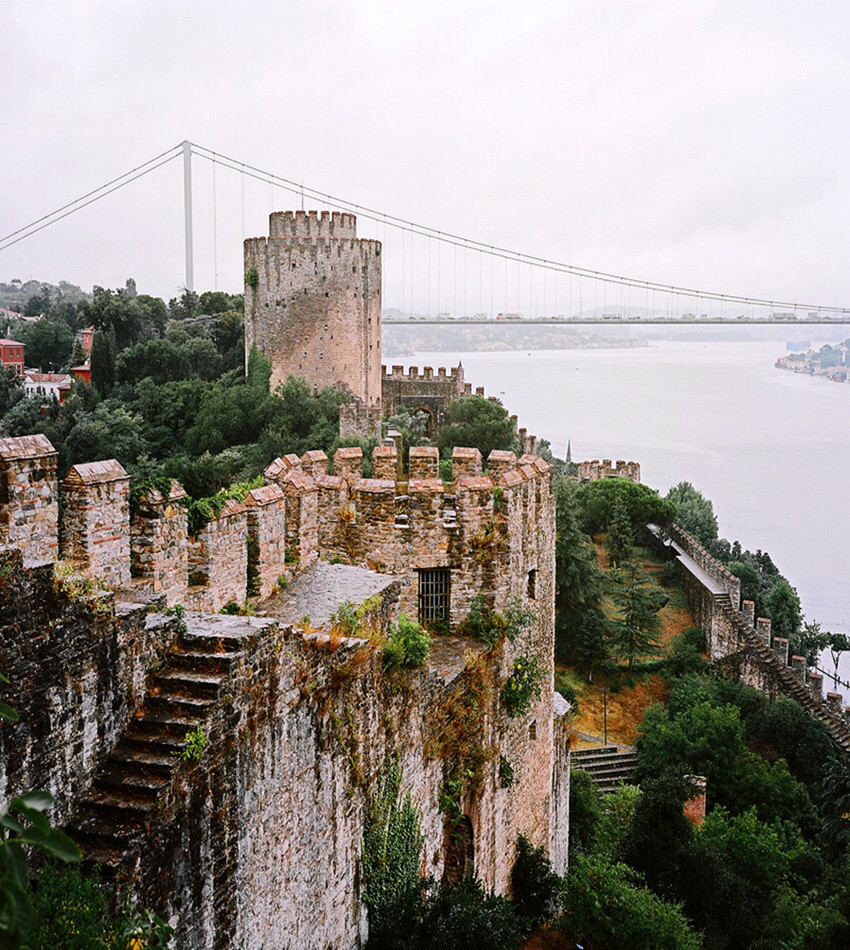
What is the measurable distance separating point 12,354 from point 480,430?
25737 millimetres

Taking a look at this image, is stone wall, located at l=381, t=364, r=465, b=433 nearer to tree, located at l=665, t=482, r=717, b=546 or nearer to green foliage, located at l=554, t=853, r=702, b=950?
tree, located at l=665, t=482, r=717, b=546

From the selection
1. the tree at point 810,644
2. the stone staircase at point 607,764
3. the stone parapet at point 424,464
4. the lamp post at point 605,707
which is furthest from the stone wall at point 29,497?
the tree at point 810,644

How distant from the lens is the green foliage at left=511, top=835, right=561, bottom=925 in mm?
10781

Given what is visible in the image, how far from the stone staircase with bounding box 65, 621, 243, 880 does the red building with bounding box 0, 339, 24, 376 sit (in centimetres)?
4149

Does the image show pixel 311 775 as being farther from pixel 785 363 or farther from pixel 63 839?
pixel 785 363

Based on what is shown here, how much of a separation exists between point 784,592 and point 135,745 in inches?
1221

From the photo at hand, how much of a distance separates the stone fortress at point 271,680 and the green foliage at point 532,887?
389mm

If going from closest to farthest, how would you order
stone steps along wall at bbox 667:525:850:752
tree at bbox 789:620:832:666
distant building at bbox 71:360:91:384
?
stone steps along wall at bbox 667:525:850:752
tree at bbox 789:620:832:666
distant building at bbox 71:360:91:384

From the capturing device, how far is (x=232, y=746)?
5145mm

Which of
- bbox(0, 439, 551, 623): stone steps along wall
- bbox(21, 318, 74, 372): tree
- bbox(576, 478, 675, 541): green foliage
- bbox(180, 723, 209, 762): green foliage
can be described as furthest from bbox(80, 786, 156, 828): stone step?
bbox(21, 318, 74, 372): tree

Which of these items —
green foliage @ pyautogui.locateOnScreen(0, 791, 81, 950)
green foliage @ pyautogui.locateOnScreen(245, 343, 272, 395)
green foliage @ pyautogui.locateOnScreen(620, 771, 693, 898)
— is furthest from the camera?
green foliage @ pyautogui.locateOnScreen(245, 343, 272, 395)

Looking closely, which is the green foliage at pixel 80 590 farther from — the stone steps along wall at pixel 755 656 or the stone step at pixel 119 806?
the stone steps along wall at pixel 755 656

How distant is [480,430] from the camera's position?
3153cm

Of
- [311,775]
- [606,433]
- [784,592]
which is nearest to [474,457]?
[311,775]
